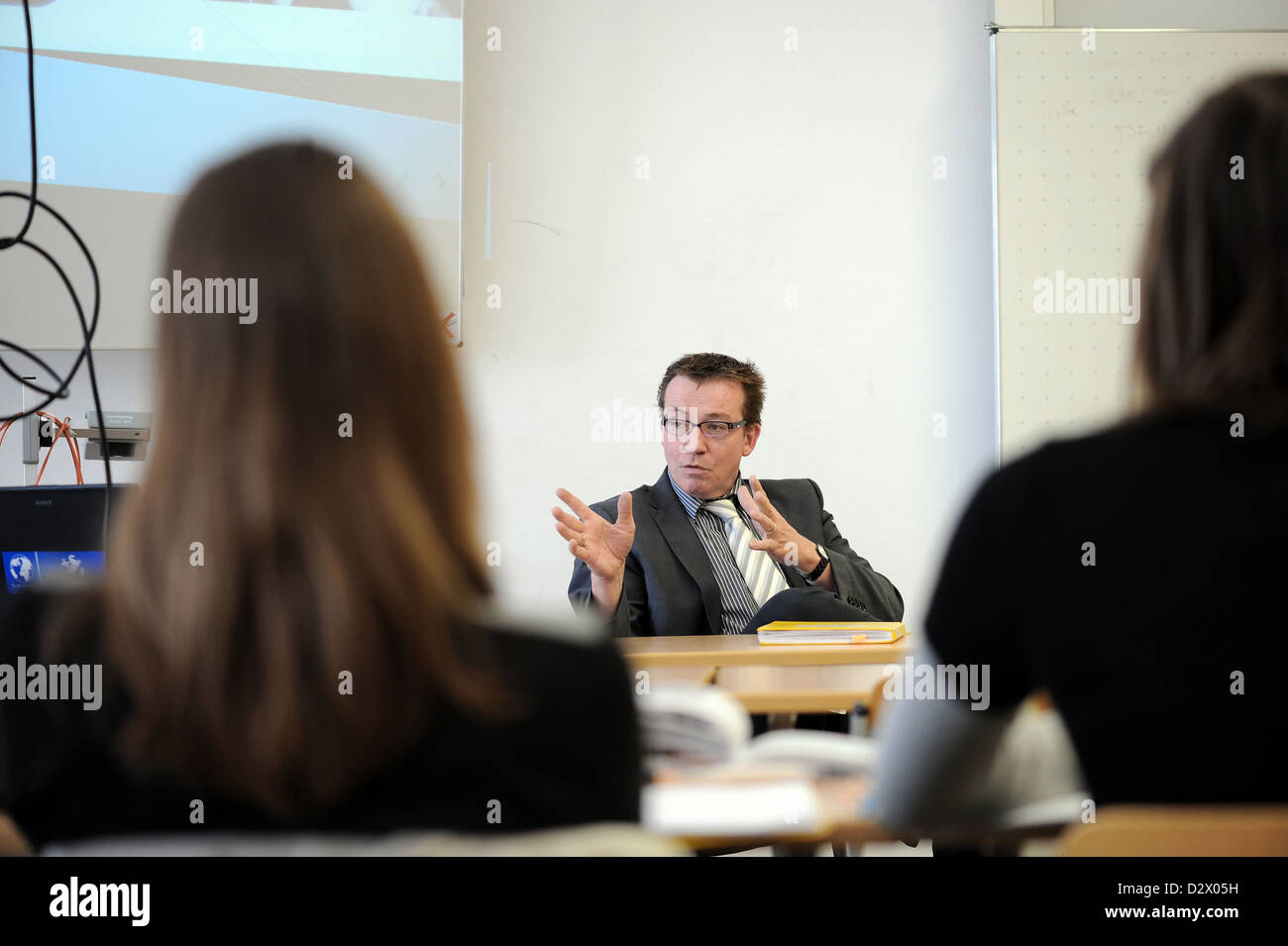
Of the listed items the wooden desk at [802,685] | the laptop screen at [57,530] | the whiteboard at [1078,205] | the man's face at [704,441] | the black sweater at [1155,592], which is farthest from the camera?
the whiteboard at [1078,205]

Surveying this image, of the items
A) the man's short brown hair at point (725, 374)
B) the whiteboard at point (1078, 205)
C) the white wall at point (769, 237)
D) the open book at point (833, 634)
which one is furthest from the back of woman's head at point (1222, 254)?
the white wall at point (769, 237)

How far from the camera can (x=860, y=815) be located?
904 mm

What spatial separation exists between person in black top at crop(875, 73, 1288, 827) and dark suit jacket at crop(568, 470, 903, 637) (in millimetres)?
1588

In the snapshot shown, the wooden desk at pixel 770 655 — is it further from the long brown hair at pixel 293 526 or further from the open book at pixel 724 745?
the long brown hair at pixel 293 526

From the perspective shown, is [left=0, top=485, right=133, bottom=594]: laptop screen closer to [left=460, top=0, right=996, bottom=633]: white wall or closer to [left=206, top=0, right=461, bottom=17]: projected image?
[left=460, top=0, right=996, bottom=633]: white wall

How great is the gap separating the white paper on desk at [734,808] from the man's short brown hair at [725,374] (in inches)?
78.2

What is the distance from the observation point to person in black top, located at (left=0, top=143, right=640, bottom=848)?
0.72 metres

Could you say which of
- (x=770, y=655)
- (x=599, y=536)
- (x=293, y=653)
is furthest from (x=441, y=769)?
(x=599, y=536)

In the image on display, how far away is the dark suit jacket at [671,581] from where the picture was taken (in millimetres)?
2559

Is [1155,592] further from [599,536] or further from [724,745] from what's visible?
[599,536]

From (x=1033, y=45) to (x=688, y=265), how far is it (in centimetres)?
119

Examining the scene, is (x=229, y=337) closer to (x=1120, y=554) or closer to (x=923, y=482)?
(x=1120, y=554)

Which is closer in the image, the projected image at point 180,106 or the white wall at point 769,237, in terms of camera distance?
the projected image at point 180,106
